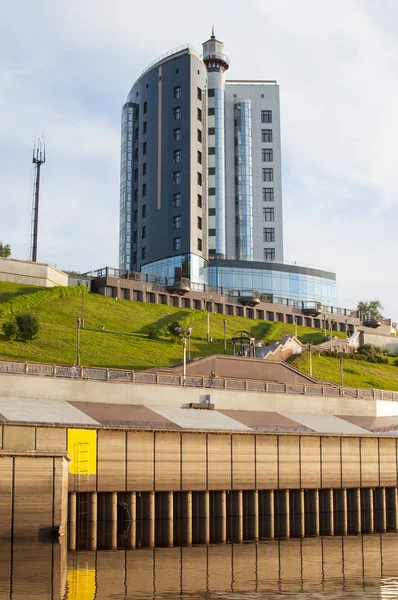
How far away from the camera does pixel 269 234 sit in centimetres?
18888

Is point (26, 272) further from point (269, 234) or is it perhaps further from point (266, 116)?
point (266, 116)

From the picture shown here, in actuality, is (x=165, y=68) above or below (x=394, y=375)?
above

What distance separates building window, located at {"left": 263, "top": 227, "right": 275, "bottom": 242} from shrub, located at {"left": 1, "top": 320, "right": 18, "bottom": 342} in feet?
338

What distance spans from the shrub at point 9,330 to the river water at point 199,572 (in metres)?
46.2

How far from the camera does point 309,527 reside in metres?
61.5

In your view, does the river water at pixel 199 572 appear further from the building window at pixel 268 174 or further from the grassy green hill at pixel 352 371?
the building window at pixel 268 174

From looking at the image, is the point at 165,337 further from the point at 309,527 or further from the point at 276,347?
the point at 309,527

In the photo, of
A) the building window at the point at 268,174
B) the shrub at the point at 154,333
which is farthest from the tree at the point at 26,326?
the building window at the point at 268,174

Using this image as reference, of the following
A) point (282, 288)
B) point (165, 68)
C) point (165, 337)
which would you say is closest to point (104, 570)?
point (165, 337)

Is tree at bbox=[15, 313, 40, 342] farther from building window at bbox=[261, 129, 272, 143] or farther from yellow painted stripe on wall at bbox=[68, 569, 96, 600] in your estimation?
building window at bbox=[261, 129, 272, 143]

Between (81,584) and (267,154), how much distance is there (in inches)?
6374

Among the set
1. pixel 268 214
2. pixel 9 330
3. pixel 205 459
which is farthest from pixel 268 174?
pixel 205 459

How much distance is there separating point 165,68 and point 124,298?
67.8m

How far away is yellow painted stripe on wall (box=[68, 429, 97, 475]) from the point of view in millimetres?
53094
